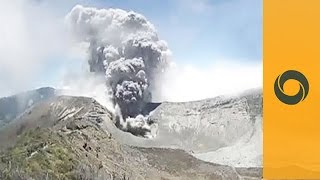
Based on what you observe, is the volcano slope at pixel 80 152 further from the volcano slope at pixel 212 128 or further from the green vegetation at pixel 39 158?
the volcano slope at pixel 212 128

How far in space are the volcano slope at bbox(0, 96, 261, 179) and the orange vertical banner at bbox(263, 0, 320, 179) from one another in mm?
44896

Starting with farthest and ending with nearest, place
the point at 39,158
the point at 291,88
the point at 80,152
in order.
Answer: the point at 80,152 → the point at 39,158 → the point at 291,88

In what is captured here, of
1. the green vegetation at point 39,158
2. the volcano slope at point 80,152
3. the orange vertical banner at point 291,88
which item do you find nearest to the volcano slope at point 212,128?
the volcano slope at point 80,152

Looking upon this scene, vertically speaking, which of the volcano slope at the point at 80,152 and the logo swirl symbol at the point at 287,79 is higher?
the logo swirl symbol at the point at 287,79

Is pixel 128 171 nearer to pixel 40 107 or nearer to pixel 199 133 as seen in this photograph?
pixel 40 107

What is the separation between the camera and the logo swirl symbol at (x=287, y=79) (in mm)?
4158

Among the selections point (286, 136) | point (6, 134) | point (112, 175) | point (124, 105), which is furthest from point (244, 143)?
point (286, 136)

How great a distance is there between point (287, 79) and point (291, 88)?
3.1 inches

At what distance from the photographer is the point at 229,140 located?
362 feet

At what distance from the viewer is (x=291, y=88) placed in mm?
4168

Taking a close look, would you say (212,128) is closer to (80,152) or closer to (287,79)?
(80,152)

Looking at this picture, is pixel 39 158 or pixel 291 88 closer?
pixel 291 88

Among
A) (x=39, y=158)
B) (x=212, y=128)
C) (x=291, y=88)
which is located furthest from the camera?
(x=212, y=128)

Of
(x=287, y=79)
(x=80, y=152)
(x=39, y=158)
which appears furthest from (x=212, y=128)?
(x=287, y=79)
